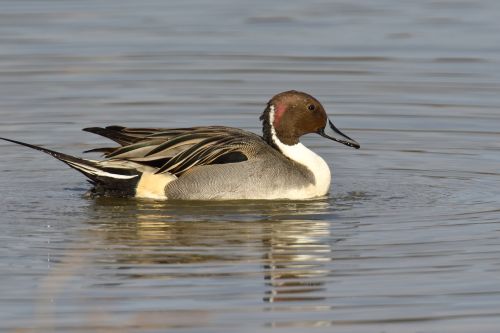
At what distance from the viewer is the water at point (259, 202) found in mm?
8258

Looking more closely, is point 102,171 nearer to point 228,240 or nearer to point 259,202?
point 259,202

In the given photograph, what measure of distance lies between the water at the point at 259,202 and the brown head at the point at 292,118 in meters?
0.52

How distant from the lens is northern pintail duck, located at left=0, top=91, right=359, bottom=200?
11.3 m

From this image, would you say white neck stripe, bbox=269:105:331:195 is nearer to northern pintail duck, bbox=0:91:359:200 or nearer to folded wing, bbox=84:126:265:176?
northern pintail duck, bbox=0:91:359:200

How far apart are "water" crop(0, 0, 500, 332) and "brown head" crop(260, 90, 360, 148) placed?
52 centimetres

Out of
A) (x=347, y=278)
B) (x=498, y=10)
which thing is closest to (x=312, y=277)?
(x=347, y=278)

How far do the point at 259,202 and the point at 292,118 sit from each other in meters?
0.85

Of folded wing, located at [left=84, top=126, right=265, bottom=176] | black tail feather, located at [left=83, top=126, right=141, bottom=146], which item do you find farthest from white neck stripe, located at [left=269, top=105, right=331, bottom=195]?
black tail feather, located at [left=83, top=126, right=141, bottom=146]

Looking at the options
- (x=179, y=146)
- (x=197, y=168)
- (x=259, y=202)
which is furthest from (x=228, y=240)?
(x=179, y=146)

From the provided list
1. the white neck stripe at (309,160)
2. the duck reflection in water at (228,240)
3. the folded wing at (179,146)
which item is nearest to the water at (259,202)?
the duck reflection in water at (228,240)

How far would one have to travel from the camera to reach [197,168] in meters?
11.4

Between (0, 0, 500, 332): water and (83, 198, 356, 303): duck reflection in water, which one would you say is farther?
(83, 198, 356, 303): duck reflection in water

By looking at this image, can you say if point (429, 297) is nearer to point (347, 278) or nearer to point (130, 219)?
point (347, 278)

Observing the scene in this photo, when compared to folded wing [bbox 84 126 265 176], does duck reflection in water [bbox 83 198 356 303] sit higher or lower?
lower
